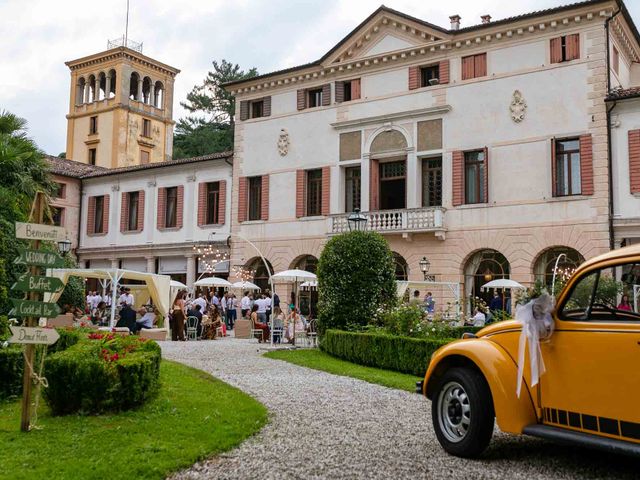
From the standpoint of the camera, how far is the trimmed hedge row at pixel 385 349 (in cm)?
1287

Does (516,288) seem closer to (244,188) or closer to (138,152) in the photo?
(244,188)

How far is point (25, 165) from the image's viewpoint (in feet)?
70.6

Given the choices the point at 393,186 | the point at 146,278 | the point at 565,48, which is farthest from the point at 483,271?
the point at 146,278

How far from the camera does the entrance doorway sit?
92.8 ft

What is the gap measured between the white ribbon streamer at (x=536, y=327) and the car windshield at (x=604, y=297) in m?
0.14

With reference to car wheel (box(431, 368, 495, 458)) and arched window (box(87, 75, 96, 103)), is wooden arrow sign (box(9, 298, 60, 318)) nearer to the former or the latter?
car wheel (box(431, 368, 495, 458))

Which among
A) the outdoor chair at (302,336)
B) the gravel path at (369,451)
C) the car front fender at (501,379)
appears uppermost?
the car front fender at (501,379)

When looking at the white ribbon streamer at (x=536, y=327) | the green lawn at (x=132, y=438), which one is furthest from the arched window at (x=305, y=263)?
the white ribbon streamer at (x=536, y=327)

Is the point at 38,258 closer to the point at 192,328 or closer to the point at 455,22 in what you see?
the point at 192,328

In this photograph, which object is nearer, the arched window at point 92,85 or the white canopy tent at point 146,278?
the white canopy tent at point 146,278

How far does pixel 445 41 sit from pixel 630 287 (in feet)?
72.6

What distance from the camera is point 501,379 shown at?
603cm

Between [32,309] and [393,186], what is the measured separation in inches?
893

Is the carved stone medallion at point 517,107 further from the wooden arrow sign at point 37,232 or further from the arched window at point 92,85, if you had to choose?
the arched window at point 92,85
